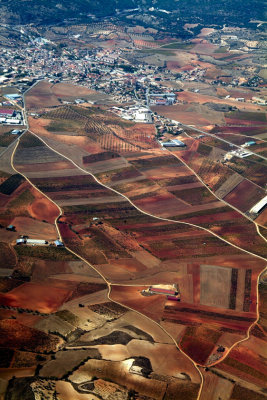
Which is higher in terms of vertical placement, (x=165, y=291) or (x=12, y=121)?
(x=12, y=121)

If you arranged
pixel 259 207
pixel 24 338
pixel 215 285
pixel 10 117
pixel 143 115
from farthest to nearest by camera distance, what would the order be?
pixel 143 115, pixel 10 117, pixel 259 207, pixel 215 285, pixel 24 338

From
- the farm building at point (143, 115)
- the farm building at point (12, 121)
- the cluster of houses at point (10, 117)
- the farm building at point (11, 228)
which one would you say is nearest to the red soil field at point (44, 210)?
the farm building at point (11, 228)

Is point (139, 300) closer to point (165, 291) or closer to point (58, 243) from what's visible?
point (165, 291)

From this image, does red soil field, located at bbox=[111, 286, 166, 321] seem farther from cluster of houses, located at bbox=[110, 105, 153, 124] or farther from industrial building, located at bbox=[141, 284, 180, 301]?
cluster of houses, located at bbox=[110, 105, 153, 124]

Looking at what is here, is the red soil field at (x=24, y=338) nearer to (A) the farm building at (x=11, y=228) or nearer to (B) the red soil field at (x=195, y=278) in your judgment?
(B) the red soil field at (x=195, y=278)

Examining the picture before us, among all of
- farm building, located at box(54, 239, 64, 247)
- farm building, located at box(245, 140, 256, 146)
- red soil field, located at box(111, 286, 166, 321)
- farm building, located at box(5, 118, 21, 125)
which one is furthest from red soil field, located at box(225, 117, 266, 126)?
red soil field, located at box(111, 286, 166, 321)

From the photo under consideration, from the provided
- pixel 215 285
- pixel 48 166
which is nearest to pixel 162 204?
pixel 215 285
